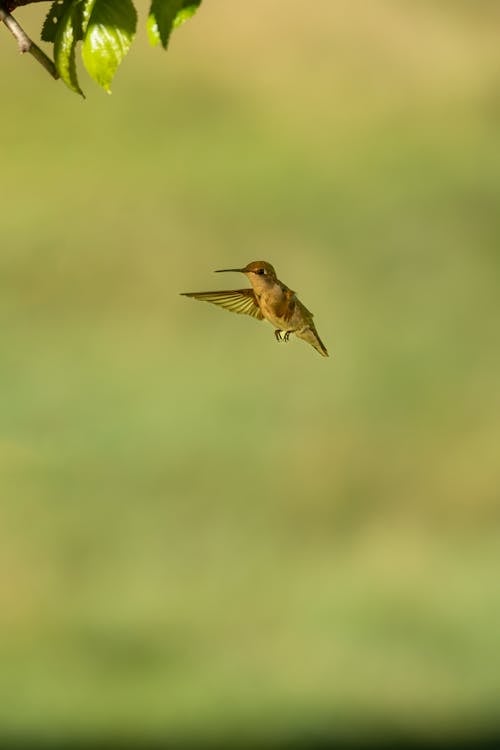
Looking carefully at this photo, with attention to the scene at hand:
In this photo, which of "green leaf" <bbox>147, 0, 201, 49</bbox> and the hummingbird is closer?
"green leaf" <bbox>147, 0, 201, 49</bbox>

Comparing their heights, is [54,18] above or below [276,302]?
above

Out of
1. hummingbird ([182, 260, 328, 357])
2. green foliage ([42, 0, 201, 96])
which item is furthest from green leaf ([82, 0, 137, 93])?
hummingbird ([182, 260, 328, 357])

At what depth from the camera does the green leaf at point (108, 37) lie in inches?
16.7

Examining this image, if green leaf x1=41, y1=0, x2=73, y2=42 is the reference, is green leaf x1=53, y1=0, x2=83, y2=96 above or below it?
below

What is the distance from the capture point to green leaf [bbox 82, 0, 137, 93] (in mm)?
424

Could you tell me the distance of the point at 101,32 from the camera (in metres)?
0.43

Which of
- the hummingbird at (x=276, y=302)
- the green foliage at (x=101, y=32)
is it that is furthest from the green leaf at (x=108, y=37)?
the hummingbird at (x=276, y=302)

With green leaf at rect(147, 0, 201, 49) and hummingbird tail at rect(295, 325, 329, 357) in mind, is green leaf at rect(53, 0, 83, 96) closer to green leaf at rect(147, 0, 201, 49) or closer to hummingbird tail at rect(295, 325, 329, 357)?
green leaf at rect(147, 0, 201, 49)

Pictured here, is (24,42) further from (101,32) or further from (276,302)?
(276,302)

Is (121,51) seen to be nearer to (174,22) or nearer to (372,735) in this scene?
(174,22)

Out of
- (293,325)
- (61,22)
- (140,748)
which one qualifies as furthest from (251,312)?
(140,748)

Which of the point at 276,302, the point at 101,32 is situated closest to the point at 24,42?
the point at 101,32

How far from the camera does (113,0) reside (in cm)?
43

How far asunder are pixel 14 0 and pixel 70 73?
7cm
